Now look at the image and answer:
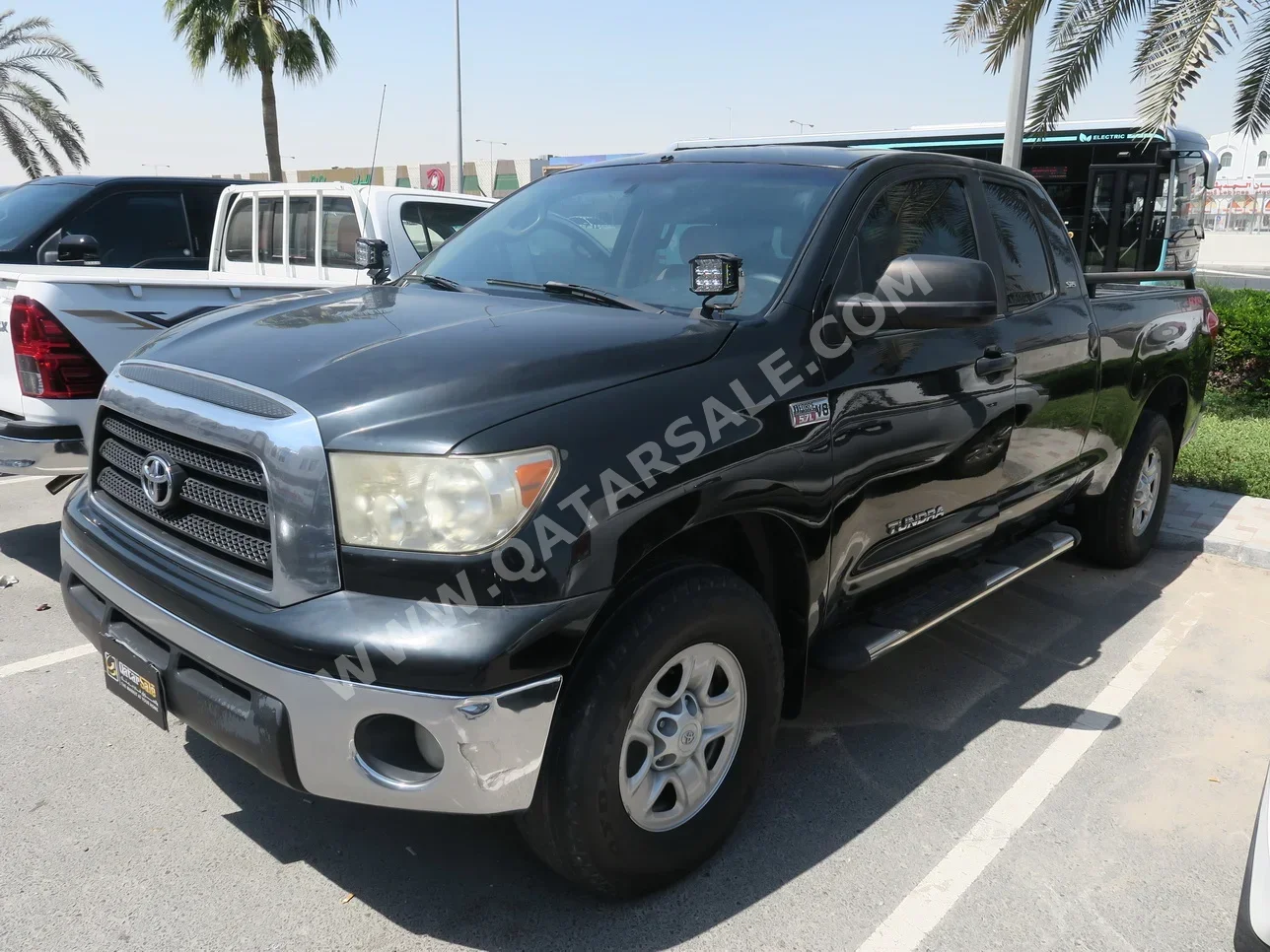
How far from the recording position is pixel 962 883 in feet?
9.25

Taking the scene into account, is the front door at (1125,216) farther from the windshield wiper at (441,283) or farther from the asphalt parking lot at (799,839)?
the windshield wiper at (441,283)

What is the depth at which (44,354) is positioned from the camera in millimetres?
4438

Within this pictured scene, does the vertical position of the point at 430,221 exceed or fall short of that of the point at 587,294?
it exceeds it

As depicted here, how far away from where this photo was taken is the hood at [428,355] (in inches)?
88.1

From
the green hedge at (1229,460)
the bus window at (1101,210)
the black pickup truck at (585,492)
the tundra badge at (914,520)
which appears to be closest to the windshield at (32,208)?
the black pickup truck at (585,492)

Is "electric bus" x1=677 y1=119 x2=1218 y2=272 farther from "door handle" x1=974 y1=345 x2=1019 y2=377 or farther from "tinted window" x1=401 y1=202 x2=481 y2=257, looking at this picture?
"door handle" x1=974 y1=345 x2=1019 y2=377

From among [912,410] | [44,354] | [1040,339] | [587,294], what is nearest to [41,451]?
[44,354]

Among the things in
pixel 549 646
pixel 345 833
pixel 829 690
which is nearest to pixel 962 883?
pixel 829 690

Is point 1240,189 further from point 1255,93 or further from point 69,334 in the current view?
point 69,334

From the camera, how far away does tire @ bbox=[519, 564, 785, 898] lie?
90.5 inches

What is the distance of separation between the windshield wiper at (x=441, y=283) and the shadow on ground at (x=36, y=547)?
257 cm

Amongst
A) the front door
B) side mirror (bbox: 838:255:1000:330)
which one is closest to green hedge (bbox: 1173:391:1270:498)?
side mirror (bbox: 838:255:1000:330)

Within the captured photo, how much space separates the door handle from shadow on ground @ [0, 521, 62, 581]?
4.23 meters

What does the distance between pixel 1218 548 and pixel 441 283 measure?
15.4 ft
